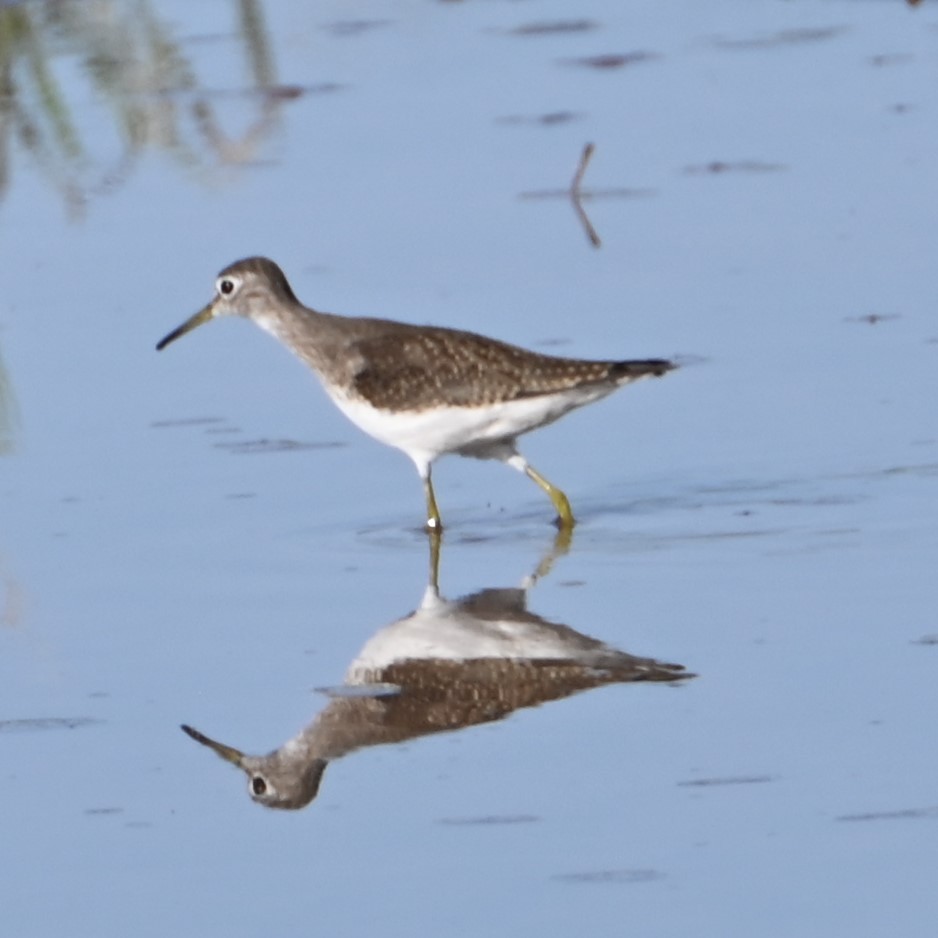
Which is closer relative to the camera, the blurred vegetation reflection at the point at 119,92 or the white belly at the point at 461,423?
the white belly at the point at 461,423

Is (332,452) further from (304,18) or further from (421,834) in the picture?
(304,18)

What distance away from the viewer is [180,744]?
22.4 ft

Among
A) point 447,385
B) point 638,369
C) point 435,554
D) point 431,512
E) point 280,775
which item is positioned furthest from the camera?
point 447,385

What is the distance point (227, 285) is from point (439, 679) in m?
3.12

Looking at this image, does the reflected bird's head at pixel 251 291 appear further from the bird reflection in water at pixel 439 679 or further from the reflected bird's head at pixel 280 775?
the reflected bird's head at pixel 280 775

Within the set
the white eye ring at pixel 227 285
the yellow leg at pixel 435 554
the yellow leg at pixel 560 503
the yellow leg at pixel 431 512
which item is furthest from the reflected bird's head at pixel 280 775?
the white eye ring at pixel 227 285

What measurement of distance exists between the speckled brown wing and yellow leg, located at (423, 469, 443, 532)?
0.88 feet

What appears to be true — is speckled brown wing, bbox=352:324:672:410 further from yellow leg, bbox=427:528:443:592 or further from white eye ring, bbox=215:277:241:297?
white eye ring, bbox=215:277:241:297

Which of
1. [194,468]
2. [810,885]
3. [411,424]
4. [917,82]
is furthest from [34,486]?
[917,82]

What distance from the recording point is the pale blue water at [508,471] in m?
5.92

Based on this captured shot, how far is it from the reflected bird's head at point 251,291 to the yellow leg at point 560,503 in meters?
1.42

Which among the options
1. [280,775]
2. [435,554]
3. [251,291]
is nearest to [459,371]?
[435,554]

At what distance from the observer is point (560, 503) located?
8.75m

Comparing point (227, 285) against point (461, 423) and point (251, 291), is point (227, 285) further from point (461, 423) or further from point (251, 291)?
point (461, 423)
